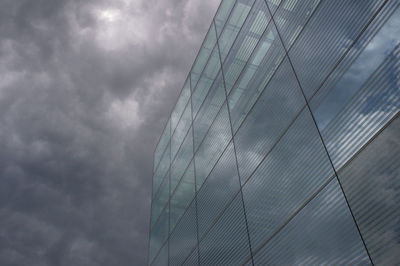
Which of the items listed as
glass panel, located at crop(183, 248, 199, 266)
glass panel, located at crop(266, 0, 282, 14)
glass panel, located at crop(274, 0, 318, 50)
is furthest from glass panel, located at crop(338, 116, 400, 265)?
glass panel, located at crop(183, 248, 199, 266)

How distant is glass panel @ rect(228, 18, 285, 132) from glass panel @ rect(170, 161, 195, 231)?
4.18 meters

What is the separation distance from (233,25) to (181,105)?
683 cm

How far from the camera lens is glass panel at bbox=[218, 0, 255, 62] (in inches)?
496

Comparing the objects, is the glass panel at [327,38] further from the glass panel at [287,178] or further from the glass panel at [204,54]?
the glass panel at [204,54]

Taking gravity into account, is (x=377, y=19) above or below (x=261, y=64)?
below

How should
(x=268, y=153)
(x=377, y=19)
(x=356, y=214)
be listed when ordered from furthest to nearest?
(x=268, y=153), (x=377, y=19), (x=356, y=214)

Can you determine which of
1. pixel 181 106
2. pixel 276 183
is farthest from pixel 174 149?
pixel 276 183

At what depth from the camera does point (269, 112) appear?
9.07 meters

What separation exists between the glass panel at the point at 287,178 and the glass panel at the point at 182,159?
6.89 meters

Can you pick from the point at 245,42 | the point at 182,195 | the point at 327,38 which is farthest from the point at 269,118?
the point at 182,195

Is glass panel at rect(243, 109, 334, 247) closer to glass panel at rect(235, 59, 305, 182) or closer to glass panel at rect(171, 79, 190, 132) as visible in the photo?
glass panel at rect(235, 59, 305, 182)

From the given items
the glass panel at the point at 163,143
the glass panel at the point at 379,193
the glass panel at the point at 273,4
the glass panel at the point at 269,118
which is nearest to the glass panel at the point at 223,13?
the glass panel at the point at 273,4

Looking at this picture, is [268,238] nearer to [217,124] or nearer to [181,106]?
[217,124]

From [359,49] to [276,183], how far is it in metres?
3.47
